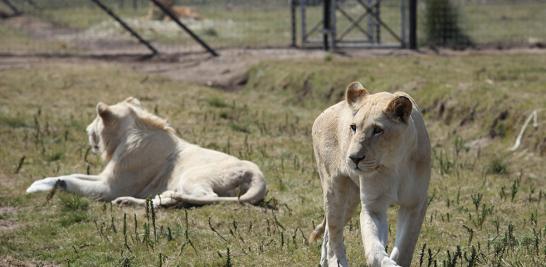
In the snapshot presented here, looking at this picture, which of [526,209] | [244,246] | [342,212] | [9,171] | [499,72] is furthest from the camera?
[499,72]

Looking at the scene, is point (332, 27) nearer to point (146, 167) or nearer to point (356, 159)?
point (146, 167)

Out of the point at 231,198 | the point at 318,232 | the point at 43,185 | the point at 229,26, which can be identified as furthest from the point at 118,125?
the point at 229,26

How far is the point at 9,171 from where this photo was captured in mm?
10711

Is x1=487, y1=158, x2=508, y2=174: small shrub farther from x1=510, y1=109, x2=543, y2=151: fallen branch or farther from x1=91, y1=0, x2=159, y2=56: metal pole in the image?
x1=91, y1=0, x2=159, y2=56: metal pole

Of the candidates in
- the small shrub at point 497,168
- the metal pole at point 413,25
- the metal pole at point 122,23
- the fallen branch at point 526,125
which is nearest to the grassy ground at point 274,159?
the small shrub at point 497,168

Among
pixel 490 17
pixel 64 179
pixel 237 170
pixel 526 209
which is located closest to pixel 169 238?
pixel 237 170

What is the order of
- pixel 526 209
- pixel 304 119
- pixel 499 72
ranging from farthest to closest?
pixel 499 72, pixel 304 119, pixel 526 209

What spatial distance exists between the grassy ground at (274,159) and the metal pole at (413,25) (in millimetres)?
2419

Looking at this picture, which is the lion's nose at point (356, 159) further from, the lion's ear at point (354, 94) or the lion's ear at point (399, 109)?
the lion's ear at point (354, 94)

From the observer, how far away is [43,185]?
31.9 feet

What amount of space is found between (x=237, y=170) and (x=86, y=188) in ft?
4.96

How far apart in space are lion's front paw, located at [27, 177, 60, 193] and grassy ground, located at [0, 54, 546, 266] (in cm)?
13

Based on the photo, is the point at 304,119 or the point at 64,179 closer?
the point at 64,179

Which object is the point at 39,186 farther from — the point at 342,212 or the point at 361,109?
the point at 361,109
